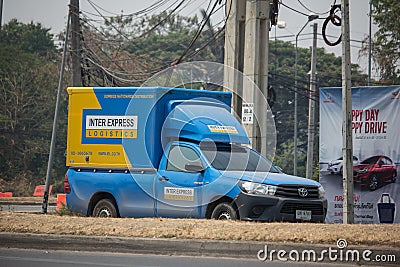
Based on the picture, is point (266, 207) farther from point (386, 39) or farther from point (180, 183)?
point (386, 39)

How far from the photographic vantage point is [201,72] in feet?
94.0

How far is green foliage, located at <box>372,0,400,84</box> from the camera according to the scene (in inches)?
1796

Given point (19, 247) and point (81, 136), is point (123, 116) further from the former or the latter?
point (19, 247)

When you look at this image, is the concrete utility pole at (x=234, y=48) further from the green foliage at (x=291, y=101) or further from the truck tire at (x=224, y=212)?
the green foliage at (x=291, y=101)

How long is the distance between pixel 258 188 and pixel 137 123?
3.28m

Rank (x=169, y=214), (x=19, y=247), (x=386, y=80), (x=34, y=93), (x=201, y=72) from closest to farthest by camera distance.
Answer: (x=19, y=247) → (x=169, y=214) → (x=201, y=72) → (x=386, y=80) → (x=34, y=93)

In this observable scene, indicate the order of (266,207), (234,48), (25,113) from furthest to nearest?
(25,113), (234,48), (266,207)

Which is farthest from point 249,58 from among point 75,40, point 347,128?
point 75,40

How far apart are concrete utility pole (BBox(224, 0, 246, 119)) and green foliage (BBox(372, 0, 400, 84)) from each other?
26851 mm

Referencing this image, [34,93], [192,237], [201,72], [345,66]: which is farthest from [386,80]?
[192,237]

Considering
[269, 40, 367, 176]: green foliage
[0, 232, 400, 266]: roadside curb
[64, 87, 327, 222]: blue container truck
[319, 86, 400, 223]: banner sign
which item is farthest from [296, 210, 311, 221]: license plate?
[269, 40, 367, 176]: green foliage

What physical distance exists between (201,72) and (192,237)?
54.6 ft

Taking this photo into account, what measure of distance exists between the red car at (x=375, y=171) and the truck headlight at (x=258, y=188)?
5.74 meters

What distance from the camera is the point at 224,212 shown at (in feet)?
48.9
